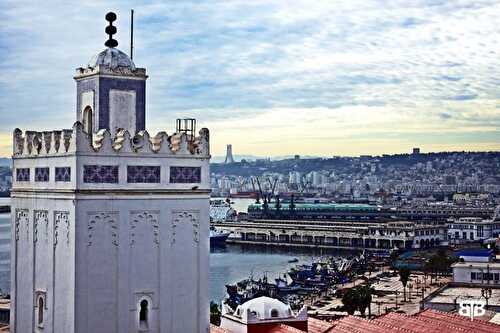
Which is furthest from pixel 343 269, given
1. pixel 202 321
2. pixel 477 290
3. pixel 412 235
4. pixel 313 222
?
pixel 202 321

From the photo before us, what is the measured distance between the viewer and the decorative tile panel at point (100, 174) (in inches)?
370

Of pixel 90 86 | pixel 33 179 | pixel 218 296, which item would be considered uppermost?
pixel 90 86

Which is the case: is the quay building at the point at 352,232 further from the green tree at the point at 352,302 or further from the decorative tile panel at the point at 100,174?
the decorative tile panel at the point at 100,174

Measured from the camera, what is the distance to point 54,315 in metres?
9.66

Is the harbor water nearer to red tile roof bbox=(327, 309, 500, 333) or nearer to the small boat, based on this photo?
the small boat

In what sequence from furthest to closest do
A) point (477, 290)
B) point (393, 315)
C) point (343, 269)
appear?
point (343, 269)
point (477, 290)
point (393, 315)

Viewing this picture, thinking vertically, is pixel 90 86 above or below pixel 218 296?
above

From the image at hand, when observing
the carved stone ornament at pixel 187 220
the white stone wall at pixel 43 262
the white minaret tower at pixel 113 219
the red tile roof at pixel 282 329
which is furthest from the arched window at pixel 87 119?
the red tile roof at pixel 282 329

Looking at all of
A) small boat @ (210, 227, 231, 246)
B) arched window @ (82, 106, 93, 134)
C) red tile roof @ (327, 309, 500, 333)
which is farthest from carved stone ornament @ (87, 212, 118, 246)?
small boat @ (210, 227, 231, 246)

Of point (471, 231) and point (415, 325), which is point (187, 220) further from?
point (471, 231)

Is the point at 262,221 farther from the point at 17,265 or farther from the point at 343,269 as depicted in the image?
the point at 17,265

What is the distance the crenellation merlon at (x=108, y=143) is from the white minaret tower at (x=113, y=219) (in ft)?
0.04

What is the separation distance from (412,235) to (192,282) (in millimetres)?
77238
